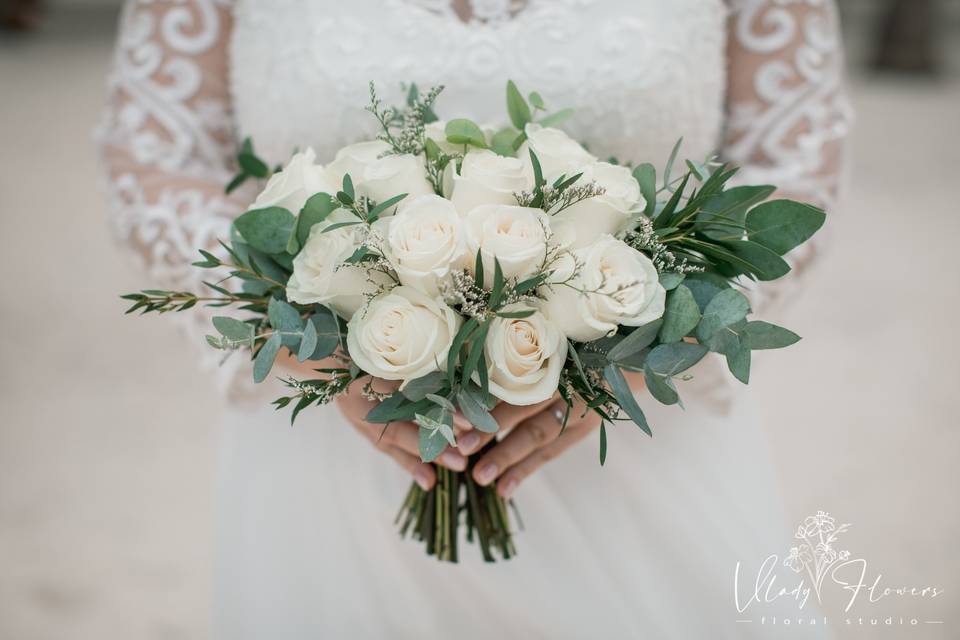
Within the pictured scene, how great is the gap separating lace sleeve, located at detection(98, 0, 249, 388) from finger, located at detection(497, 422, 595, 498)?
0.59 metres

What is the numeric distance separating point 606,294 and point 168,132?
100cm

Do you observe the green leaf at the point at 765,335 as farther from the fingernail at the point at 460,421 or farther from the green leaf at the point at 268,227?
the green leaf at the point at 268,227

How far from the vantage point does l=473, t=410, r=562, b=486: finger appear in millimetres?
1222

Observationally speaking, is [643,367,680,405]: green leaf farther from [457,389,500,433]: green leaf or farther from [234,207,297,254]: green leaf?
[234,207,297,254]: green leaf

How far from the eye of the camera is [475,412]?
93 centimetres

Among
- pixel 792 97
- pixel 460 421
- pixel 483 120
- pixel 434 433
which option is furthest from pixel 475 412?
pixel 792 97

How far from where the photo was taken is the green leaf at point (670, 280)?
36.5 inches

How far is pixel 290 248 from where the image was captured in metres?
0.97

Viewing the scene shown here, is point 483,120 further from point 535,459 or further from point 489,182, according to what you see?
point 535,459

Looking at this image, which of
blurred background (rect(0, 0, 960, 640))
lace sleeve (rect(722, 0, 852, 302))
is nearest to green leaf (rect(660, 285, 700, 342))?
lace sleeve (rect(722, 0, 852, 302))

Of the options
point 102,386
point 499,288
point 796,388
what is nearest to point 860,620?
point 796,388

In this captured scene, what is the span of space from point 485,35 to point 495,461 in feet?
2.18

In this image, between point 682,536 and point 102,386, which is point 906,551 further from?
point 102,386

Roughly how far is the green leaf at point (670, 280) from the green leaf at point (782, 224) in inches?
4.3
